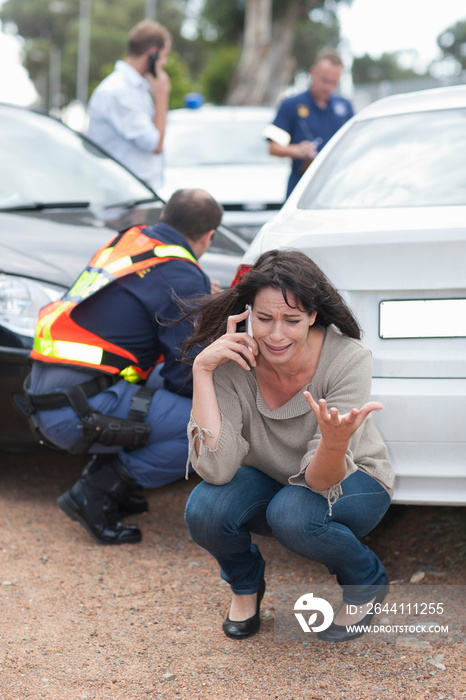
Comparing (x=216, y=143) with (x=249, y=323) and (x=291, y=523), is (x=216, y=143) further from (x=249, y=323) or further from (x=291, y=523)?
(x=291, y=523)

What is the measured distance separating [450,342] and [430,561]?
0.97 m

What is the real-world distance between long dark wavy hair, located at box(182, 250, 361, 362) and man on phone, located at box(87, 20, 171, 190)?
3.12 meters

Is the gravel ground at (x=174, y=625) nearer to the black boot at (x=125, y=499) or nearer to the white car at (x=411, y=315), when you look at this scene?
the black boot at (x=125, y=499)

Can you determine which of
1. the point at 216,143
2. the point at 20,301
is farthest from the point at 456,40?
the point at 20,301

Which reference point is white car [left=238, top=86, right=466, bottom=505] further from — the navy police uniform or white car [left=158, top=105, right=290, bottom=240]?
the navy police uniform

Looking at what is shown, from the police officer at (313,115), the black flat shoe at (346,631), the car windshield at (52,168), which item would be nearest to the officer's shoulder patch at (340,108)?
the police officer at (313,115)

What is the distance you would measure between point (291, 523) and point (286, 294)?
0.64 m

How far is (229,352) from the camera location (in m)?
2.44

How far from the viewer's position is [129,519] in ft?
12.0

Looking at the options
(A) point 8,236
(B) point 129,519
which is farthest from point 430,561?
(A) point 8,236

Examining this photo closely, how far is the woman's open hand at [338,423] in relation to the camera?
218cm

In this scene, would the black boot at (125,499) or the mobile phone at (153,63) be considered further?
the mobile phone at (153,63)

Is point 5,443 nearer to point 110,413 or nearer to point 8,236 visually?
point 110,413

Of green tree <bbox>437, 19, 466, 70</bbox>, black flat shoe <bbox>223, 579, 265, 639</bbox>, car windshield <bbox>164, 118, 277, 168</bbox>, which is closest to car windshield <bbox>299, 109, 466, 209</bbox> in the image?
black flat shoe <bbox>223, 579, 265, 639</bbox>
